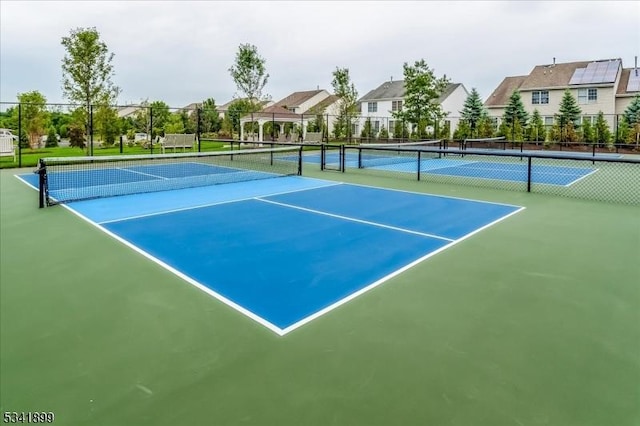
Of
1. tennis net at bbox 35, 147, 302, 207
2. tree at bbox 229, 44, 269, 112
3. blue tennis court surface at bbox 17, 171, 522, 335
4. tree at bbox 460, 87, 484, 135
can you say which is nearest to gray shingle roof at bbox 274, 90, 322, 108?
tree at bbox 460, 87, 484, 135

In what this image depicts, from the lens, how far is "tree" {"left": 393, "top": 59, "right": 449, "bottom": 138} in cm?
2923

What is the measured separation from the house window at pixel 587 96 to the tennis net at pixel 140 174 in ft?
93.0

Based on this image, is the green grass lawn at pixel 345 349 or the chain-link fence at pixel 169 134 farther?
the chain-link fence at pixel 169 134

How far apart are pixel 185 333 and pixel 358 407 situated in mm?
1457

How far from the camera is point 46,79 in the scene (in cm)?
2228

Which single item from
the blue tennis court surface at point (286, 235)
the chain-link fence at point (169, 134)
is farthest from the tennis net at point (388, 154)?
the blue tennis court surface at point (286, 235)

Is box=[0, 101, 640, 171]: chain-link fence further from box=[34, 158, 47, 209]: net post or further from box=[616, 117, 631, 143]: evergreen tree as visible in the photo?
box=[34, 158, 47, 209]: net post

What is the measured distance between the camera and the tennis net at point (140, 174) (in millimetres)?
8859

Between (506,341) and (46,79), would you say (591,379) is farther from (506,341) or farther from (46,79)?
(46,79)

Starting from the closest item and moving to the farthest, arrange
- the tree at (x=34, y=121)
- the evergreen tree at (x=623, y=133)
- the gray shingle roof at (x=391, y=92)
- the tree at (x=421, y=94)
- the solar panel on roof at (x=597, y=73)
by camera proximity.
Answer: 1. the tree at (x=34, y=121)
2. the evergreen tree at (x=623, y=133)
3. the tree at (x=421, y=94)
4. the solar panel on roof at (x=597, y=73)
5. the gray shingle roof at (x=391, y=92)

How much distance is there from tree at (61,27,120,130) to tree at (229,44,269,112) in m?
9.50

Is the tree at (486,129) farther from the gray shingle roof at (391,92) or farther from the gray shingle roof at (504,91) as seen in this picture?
the gray shingle roof at (391,92)

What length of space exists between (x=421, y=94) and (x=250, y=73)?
1157 centimetres

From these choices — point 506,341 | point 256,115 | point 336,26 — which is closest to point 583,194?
point 506,341
